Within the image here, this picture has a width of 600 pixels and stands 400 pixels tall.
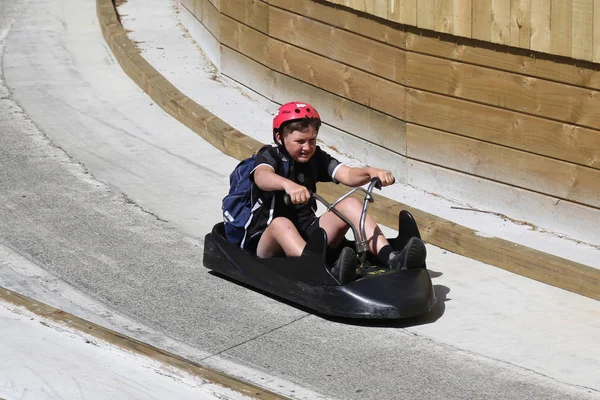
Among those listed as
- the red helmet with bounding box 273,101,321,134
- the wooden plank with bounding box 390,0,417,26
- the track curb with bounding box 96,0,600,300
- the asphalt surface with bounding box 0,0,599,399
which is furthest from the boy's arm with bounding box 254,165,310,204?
the wooden plank with bounding box 390,0,417,26

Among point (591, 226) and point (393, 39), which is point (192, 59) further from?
point (591, 226)

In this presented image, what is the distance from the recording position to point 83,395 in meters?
4.90

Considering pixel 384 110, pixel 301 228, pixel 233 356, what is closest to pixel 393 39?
pixel 384 110

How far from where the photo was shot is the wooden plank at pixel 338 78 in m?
7.99

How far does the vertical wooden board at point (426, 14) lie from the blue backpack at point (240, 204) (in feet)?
6.05

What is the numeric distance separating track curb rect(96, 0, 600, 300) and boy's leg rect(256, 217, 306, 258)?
131cm

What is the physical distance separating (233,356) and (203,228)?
2.03 meters

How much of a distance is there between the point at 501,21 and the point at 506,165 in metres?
0.95

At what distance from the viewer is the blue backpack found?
6.29 metres

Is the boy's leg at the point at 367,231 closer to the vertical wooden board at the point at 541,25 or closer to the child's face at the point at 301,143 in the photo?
the child's face at the point at 301,143

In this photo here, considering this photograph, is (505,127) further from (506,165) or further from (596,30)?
(596,30)

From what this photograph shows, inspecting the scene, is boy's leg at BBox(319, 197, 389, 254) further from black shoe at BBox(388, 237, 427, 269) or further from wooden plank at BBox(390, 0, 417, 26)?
wooden plank at BBox(390, 0, 417, 26)

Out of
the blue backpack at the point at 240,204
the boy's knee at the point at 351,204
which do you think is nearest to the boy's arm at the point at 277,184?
the blue backpack at the point at 240,204

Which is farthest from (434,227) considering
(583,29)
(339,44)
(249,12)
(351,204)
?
(249,12)
